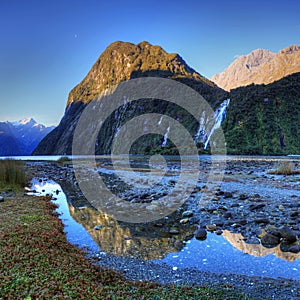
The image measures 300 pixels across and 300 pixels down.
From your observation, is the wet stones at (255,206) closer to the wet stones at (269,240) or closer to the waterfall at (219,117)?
the wet stones at (269,240)

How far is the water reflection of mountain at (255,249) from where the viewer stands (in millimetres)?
7039

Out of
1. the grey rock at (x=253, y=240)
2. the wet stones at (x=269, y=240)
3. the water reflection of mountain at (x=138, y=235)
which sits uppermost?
the wet stones at (x=269, y=240)

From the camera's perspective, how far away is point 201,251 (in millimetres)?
7660

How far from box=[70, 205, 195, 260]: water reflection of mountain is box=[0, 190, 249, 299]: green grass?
1387 millimetres

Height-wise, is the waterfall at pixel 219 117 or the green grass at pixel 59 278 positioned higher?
the waterfall at pixel 219 117

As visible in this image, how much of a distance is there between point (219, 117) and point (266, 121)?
71.6 feet

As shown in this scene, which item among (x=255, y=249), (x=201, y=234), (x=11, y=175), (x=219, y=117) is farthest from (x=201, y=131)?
(x=255, y=249)

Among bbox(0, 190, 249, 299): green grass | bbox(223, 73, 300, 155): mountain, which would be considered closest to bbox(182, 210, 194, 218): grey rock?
bbox(0, 190, 249, 299): green grass

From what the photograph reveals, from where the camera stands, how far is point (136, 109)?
621 feet

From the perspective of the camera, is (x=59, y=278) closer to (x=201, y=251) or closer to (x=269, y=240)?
(x=201, y=251)

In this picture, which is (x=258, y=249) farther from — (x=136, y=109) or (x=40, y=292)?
(x=136, y=109)

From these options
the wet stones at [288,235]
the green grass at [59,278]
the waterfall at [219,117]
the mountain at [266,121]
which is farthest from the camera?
the waterfall at [219,117]

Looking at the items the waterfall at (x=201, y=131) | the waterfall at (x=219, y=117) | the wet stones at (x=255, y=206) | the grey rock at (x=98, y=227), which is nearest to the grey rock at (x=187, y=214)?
the wet stones at (x=255, y=206)

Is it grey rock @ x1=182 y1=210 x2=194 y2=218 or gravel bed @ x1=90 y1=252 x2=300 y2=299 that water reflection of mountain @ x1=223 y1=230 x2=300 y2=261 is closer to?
gravel bed @ x1=90 y1=252 x2=300 y2=299
